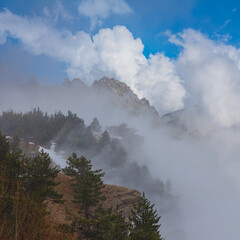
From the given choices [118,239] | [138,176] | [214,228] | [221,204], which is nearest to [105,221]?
[118,239]

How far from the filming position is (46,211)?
40.4 feet

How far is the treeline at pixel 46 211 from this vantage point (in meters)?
7.47

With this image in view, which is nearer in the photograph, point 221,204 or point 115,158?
point 115,158

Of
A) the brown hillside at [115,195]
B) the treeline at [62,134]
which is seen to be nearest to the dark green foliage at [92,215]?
the brown hillside at [115,195]

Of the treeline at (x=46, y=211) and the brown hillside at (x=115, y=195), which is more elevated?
the brown hillside at (x=115, y=195)

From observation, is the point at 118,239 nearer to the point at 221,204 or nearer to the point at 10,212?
the point at 10,212

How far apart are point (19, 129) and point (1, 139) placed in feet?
201

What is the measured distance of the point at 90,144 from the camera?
89.3 m

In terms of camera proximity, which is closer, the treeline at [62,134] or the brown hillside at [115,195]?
the brown hillside at [115,195]

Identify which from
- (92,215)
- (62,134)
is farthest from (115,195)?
(62,134)

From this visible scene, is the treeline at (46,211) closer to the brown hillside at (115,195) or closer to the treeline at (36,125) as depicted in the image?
the brown hillside at (115,195)

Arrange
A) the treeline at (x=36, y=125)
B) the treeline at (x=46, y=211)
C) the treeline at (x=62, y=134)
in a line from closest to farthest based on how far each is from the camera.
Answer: the treeline at (x=46, y=211) → the treeline at (x=36, y=125) → the treeline at (x=62, y=134)

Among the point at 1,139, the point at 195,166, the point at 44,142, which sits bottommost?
the point at 1,139

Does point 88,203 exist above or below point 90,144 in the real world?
below
